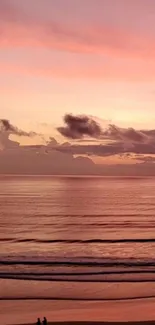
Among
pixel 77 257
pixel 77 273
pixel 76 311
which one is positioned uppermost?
pixel 76 311

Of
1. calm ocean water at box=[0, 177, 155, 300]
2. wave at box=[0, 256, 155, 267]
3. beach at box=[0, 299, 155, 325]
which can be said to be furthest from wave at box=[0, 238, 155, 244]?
beach at box=[0, 299, 155, 325]

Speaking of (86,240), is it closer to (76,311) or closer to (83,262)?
(83,262)

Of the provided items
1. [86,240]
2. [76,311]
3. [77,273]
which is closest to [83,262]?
[77,273]

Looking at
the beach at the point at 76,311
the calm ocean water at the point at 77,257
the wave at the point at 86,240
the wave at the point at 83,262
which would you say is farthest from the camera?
the wave at the point at 86,240

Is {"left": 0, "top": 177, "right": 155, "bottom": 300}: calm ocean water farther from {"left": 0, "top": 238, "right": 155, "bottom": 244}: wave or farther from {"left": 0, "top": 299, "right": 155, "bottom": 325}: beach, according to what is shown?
{"left": 0, "top": 299, "right": 155, "bottom": 325}: beach

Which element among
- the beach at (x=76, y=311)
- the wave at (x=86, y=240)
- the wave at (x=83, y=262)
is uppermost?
the beach at (x=76, y=311)

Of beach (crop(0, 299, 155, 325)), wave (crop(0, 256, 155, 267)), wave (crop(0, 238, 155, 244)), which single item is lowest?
wave (crop(0, 238, 155, 244))

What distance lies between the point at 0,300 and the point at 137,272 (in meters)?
8.38

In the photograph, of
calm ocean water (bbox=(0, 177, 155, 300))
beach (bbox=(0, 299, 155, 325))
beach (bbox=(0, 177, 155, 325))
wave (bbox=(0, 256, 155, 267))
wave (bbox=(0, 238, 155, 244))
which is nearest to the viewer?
beach (bbox=(0, 299, 155, 325))

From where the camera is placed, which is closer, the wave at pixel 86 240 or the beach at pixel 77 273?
the beach at pixel 77 273

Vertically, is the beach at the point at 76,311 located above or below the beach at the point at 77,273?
above

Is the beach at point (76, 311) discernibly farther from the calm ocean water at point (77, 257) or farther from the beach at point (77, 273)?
the calm ocean water at point (77, 257)

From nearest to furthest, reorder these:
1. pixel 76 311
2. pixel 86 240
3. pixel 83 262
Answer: pixel 76 311 → pixel 83 262 → pixel 86 240

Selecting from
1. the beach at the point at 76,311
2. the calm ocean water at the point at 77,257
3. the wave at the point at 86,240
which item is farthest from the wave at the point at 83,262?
the wave at the point at 86,240
